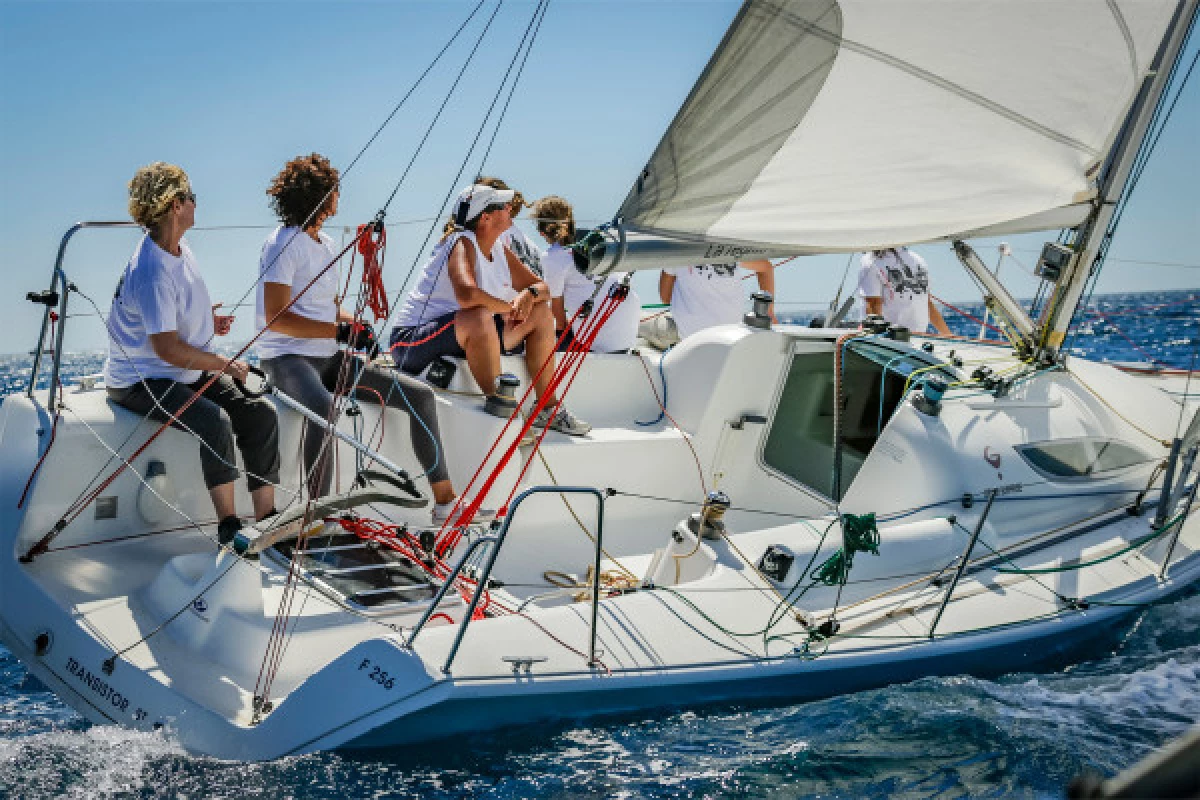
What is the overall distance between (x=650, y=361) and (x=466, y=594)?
7.26 feet

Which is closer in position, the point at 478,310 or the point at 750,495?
the point at 478,310

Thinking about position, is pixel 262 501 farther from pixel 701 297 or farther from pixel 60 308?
pixel 701 297

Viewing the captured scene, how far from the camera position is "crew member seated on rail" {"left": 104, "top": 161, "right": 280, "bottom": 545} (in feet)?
12.8

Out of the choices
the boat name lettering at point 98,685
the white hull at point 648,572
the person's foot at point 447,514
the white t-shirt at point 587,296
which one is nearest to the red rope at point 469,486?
the person's foot at point 447,514

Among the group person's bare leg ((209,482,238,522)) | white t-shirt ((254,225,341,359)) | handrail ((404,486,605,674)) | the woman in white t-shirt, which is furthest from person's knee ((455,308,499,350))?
handrail ((404,486,605,674))

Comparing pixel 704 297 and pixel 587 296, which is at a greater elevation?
pixel 704 297

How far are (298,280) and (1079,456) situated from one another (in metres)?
3.49

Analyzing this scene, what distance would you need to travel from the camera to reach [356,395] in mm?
4840

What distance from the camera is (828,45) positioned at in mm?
4145

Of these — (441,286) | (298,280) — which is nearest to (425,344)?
(441,286)

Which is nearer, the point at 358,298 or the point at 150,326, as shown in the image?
the point at 150,326

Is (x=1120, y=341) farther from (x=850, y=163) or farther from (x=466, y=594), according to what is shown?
(x=466, y=594)

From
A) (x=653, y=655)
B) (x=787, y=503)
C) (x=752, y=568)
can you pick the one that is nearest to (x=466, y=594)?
(x=653, y=655)

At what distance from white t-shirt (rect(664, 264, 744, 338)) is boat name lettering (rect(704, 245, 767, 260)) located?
2.71 m
